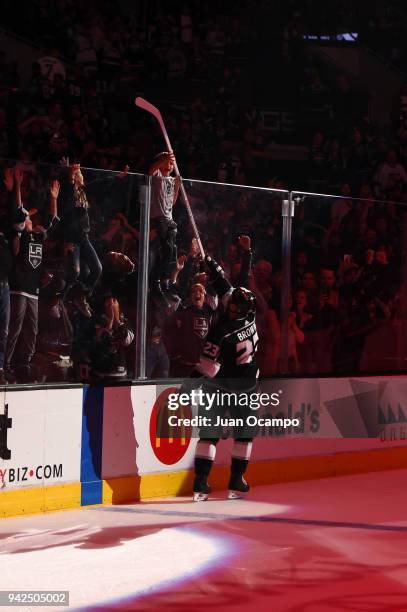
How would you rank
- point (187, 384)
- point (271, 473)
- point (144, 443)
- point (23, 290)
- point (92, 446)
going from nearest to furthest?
point (23, 290)
point (92, 446)
point (144, 443)
point (187, 384)
point (271, 473)

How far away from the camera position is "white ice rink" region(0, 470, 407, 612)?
18.7 feet

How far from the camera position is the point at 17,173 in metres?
7.71

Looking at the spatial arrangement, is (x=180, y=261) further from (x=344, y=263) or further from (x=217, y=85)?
(x=217, y=85)

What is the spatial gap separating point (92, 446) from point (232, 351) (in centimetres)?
137

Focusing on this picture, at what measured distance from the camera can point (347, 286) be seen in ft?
33.7

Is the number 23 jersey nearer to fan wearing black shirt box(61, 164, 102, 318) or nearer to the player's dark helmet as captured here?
the player's dark helmet

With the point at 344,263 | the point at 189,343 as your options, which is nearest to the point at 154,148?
the point at 344,263

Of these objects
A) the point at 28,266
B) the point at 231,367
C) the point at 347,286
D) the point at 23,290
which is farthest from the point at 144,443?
the point at 347,286

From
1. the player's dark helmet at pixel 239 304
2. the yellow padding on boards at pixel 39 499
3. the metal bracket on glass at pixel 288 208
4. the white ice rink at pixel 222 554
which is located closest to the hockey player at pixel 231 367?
the player's dark helmet at pixel 239 304

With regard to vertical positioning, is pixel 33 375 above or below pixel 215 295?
below

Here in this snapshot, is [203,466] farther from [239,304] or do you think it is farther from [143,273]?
[143,273]

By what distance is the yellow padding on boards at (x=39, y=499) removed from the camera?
7711 millimetres

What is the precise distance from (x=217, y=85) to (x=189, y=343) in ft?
24.6

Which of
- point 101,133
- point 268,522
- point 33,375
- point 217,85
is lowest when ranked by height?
point 268,522
